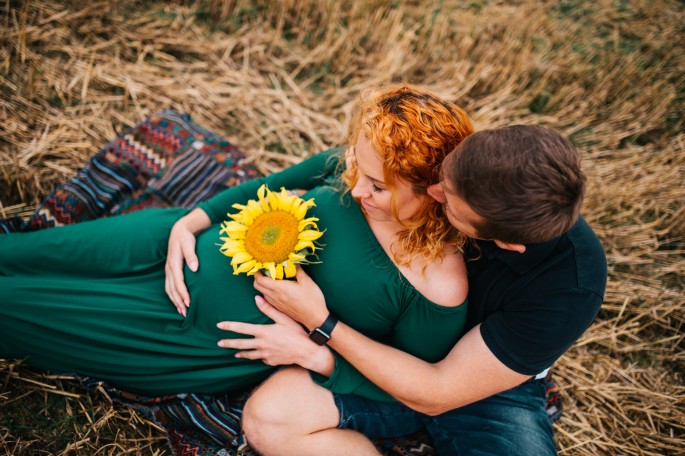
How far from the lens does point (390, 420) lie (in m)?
2.38

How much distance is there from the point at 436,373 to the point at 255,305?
0.94 meters

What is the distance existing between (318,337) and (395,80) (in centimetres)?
316

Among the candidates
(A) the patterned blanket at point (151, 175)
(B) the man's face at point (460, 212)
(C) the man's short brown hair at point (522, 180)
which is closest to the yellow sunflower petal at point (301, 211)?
(B) the man's face at point (460, 212)

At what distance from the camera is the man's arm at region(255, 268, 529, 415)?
1.95m

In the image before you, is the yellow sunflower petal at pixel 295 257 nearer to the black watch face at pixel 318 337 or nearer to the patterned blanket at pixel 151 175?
the black watch face at pixel 318 337

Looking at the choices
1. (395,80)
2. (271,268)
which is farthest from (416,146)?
(395,80)

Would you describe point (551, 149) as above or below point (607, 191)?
above

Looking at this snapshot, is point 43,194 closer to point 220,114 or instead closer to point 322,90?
point 220,114

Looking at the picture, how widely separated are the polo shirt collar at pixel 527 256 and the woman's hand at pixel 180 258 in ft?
5.05

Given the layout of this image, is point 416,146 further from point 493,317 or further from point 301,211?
point 493,317

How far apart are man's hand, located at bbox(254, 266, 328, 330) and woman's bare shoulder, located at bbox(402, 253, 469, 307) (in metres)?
0.43

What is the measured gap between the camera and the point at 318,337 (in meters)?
2.18

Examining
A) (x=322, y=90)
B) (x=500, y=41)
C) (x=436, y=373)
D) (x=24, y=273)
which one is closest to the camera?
(x=436, y=373)

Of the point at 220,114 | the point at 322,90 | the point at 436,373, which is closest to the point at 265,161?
the point at 220,114
